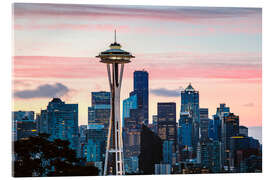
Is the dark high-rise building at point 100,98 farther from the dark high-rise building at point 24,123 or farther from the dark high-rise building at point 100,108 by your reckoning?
the dark high-rise building at point 24,123

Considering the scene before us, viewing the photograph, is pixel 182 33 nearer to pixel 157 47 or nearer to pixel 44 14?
pixel 157 47

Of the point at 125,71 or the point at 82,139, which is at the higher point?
the point at 125,71

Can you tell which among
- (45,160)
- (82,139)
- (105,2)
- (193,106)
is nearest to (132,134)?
(82,139)

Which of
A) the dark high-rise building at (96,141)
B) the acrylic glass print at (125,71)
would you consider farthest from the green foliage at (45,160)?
the dark high-rise building at (96,141)

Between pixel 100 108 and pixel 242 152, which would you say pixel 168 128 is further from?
pixel 242 152

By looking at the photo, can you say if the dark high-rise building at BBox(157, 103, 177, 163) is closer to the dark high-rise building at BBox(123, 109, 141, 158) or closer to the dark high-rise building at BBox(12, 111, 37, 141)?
the dark high-rise building at BBox(123, 109, 141, 158)
